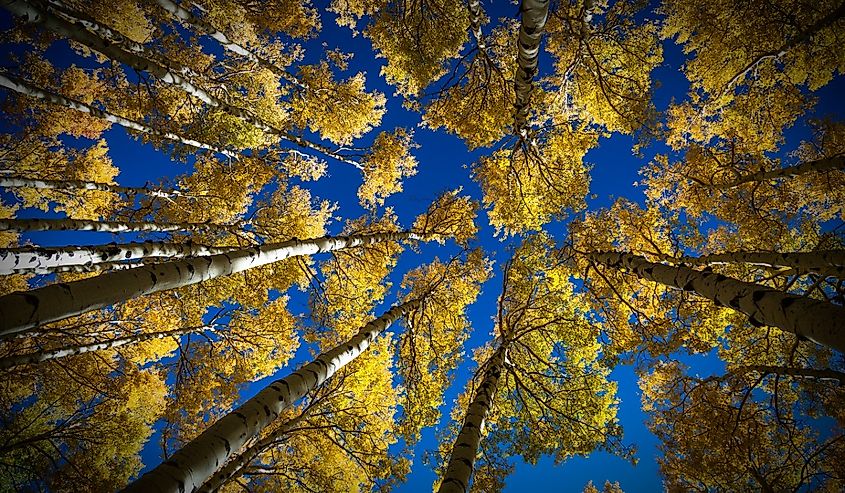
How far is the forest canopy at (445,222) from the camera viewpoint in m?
5.99

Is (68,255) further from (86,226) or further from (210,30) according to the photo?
(210,30)

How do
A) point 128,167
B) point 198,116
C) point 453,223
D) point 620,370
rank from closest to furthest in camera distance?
point 198,116
point 453,223
point 128,167
point 620,370

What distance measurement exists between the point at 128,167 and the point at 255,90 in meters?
24.9

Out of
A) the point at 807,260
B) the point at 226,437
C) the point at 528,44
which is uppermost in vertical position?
the point at 528,44

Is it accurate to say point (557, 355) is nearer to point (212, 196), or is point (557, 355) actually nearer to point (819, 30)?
point (819, 30)

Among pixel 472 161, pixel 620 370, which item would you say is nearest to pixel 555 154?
pixel 472 161

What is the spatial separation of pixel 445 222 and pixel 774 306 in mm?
7511

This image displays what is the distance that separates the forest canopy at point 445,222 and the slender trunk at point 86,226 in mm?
46

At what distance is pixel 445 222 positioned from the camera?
962 cm

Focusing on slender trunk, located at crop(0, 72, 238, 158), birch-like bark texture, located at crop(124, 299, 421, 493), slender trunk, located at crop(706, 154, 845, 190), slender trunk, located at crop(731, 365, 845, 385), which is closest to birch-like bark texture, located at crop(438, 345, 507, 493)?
birch-like bark texture, located at crop(124, 299, 421, 493)

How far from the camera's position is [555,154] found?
24.8 feet

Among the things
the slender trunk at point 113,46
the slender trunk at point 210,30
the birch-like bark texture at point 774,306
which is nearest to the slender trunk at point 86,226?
the slender trunk at point 113,46

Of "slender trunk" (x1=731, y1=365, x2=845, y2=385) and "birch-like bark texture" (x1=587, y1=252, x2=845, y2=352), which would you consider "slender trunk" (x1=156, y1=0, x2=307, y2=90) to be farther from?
"slender trunk" (x1=731, y1=365, x2=845, y2=385)

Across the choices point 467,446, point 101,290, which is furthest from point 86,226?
point 467,446
